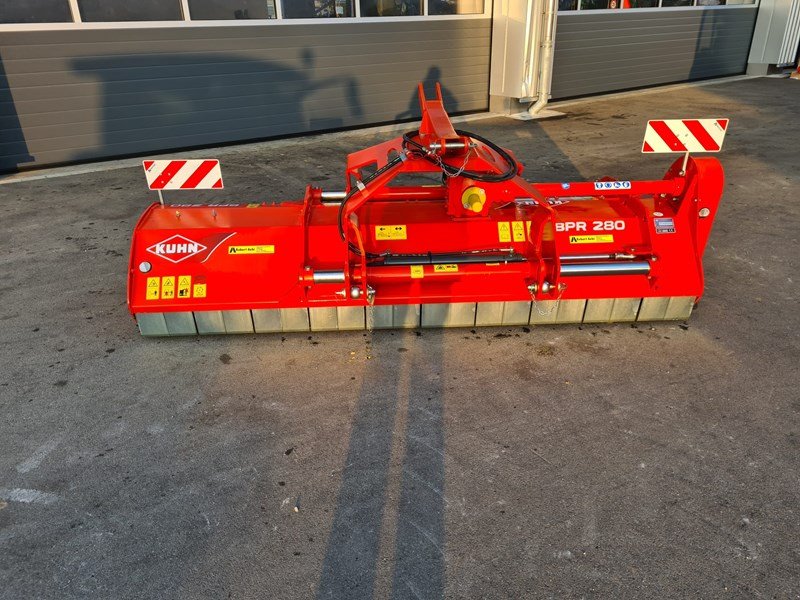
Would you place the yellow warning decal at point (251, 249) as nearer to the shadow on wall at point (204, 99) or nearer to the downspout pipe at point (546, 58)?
the shadow on wall at point (204, 99)

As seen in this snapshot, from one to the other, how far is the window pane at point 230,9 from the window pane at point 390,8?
1822mm

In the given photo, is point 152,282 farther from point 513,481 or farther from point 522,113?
point 522,113

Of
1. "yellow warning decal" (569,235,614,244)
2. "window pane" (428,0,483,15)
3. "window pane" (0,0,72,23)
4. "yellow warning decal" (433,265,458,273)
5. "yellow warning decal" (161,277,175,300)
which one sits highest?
"window pane" (0,0,72,23)

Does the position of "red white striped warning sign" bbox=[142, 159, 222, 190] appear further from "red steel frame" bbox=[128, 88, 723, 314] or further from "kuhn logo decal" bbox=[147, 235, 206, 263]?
"kuhn logo decal" bbox=[147, 235, 206, 263]

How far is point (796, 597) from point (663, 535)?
56 cm

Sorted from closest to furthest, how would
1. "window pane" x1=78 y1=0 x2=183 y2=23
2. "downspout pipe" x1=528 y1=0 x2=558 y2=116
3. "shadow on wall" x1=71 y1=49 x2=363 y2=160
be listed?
"window pane" x1=78 y1=0 x2=183 y2=23
"shadow on wall" x1=71 y1=49 x2=363 y2=160
"downspout pipe" x1=528 y1=0 x2=558 y2=116

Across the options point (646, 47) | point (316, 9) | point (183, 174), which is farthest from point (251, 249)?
point (646, 47)

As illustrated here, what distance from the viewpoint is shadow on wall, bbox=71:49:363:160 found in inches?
356

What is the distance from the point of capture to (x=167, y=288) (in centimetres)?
432

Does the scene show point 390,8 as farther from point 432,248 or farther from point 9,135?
point 432,248

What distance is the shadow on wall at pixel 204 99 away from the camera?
9055 millimetres

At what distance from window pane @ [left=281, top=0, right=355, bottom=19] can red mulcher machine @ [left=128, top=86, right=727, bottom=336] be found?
22.0ft

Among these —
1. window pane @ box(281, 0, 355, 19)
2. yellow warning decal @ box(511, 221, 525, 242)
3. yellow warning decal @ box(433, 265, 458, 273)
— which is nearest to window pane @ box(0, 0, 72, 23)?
window pane @ box(281, 0, 355, 19)

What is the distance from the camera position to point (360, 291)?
416 cm
